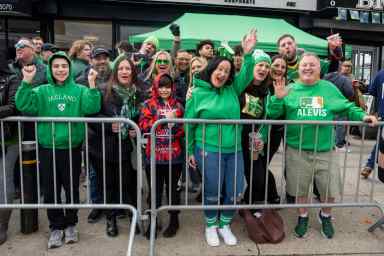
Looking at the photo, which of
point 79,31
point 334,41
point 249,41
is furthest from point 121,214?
point 79,31

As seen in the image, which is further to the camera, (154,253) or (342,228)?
(342,228)

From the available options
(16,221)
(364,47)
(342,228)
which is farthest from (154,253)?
(364,47)

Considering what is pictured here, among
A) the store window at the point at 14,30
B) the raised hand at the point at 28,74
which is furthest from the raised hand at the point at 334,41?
the store window at the point at 14,30

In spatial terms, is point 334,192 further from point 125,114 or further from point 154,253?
point 125,114

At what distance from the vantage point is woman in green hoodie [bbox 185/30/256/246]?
3.76 m

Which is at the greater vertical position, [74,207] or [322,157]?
[322,157]

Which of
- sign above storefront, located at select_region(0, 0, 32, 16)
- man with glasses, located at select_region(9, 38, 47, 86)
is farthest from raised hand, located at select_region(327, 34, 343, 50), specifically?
sign above storefront, located at select_region(0, 0, 32, 16)

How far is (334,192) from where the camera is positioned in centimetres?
400

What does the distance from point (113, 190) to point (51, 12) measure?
8.68 metres

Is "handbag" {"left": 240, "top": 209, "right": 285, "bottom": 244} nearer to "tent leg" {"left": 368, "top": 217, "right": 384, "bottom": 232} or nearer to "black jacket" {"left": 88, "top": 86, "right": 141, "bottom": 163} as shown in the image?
"tent leg" {"left": 368, "top": 217, "right": 384, "bottom": 232}

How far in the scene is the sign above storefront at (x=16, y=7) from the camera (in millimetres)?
10227

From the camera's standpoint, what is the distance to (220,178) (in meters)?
3.88

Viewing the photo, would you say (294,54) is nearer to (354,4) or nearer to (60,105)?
(60,105)

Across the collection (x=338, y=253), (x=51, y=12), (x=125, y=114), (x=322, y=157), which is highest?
(x=51, y=12)
